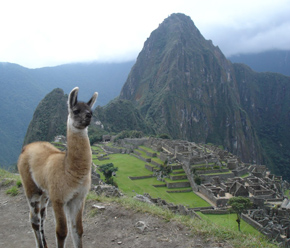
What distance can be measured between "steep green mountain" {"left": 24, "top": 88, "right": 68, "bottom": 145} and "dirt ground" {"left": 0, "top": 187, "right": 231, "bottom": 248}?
151 feet

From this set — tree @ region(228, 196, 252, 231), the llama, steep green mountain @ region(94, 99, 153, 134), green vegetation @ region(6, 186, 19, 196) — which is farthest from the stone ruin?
steep green mountain @ region(94, 99, 153, 134)

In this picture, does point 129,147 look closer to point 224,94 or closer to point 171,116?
point 171,116

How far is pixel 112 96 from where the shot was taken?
115m

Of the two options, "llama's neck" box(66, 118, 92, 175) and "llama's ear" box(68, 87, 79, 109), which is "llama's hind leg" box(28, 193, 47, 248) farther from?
"llama's ear" box(68, 87, 79, 109)

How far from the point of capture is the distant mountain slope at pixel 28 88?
44.0 m

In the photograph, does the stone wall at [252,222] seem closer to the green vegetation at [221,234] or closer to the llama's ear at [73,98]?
the green vegetation at [221,234]

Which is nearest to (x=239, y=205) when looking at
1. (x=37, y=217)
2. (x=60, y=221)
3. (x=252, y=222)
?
(x=252, y=222)

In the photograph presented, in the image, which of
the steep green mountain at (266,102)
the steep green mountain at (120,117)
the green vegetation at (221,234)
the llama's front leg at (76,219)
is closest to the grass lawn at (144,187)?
the green vegetation at (221,234)

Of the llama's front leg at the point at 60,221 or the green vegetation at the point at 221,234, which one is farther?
the green vegetation at the point at 221,234

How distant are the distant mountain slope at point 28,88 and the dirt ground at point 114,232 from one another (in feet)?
51.2

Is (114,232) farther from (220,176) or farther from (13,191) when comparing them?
(220,176)

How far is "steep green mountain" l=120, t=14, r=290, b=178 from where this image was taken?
9462 cm

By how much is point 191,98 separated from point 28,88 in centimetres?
5888

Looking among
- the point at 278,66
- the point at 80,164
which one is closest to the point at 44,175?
the point at 80,164
